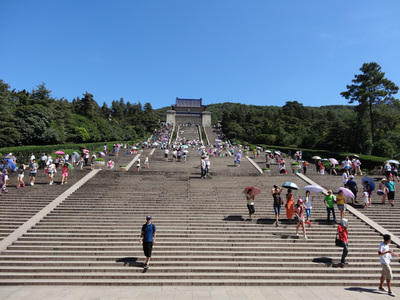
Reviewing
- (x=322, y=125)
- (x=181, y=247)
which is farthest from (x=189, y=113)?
(x=181, y=247)

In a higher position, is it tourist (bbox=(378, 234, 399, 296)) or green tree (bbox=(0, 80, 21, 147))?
green tree (bbox=(0, 80, 21, 147))

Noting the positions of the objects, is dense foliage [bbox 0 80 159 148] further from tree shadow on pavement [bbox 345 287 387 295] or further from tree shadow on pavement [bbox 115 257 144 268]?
tree shadow on pavement [bbox 345 287 387 295]

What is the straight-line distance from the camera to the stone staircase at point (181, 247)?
720 cm

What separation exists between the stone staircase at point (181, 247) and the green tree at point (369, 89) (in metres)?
23.0

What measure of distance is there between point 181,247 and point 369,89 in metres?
30.9

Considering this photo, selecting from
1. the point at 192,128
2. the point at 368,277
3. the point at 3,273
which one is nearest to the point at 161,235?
the point at 3,273

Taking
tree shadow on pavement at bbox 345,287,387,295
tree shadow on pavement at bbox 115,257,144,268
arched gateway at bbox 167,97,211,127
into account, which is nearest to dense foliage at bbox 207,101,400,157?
arched gateway at bbox 167,97,211,127

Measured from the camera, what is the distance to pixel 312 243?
28.8 feet

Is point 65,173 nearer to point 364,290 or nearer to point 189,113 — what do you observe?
point 364,290

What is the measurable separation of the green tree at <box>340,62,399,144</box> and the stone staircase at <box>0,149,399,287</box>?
906 inches

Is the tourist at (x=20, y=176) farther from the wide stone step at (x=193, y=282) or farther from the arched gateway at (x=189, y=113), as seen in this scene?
the arched gateway at (x=189, y=113)

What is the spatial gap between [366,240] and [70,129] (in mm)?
39537

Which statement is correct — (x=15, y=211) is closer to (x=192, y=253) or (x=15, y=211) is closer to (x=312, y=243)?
(x=192, y=253)

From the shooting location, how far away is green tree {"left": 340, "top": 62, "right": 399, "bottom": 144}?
1184 inches
